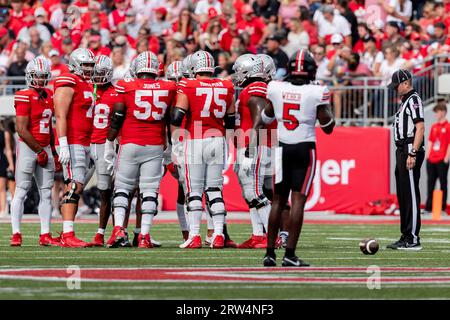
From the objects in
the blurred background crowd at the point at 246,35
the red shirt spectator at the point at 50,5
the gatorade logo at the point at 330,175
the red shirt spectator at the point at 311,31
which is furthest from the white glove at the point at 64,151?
the red shirt spectator at the point at 50,5

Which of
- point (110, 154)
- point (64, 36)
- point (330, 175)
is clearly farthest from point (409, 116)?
point (64, 36)

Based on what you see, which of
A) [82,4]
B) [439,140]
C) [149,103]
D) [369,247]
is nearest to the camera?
[369,247]

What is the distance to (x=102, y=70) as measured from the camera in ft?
44.3

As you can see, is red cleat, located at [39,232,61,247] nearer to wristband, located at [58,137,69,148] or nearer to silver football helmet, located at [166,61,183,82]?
wristband, located at [58,137,69,148]

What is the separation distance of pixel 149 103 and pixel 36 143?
1.32 metres

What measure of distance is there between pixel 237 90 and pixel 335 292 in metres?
13.7

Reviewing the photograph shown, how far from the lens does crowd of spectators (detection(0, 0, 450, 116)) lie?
22.5 metres

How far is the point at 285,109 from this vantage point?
421 inches

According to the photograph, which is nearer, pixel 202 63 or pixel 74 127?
pixel 202 63

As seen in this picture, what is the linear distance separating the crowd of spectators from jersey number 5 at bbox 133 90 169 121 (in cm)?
824

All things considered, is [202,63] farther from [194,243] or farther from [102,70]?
[194,243]

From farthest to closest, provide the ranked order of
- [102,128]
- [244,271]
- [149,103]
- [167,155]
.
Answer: [167,155], [102,128], [149,103], [244,271]

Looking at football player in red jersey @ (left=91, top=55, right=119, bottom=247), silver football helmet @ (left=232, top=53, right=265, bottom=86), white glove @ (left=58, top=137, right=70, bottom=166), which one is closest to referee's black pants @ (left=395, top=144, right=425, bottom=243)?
silver football helmet @ (left=232, top=53, right=265, bottom=86)

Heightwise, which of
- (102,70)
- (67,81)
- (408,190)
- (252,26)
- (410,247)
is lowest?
(410,247)
